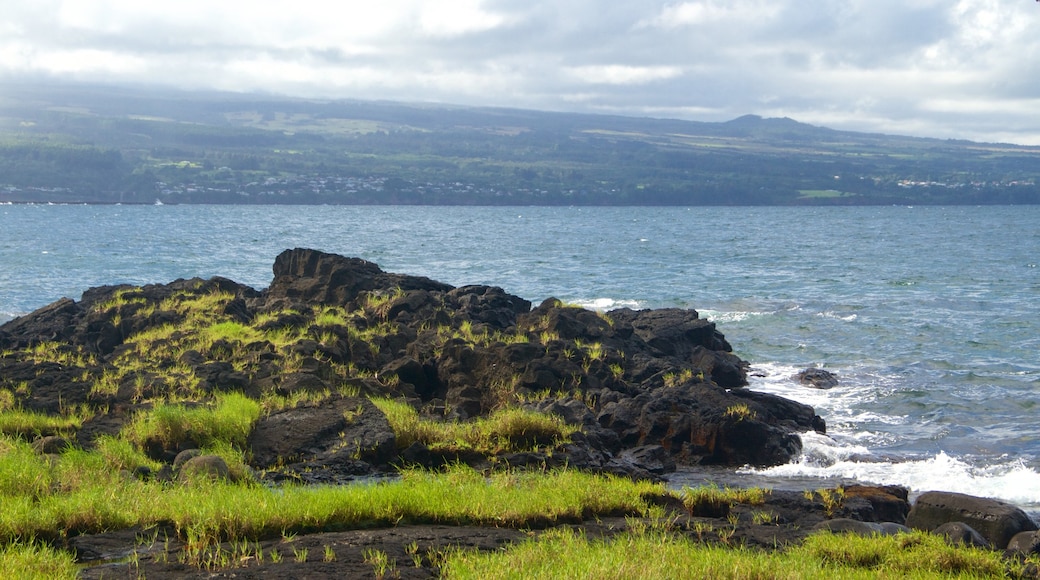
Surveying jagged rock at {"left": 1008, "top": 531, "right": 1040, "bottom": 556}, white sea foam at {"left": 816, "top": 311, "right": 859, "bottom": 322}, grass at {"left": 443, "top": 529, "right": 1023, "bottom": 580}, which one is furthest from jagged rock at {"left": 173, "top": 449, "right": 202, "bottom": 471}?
white sea foam at {"left": 816, "top": 311, "right": 859, "bottom": 322}

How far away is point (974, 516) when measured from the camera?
12.0 metres

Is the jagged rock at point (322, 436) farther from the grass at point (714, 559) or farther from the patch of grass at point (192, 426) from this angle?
the grass at point (714, 559)

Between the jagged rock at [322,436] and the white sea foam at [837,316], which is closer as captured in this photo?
the jagged rock at [322,436]

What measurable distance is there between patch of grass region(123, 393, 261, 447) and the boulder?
9023 mm

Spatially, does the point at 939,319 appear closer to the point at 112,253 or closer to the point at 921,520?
the point at 921,520

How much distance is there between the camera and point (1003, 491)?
16703mm

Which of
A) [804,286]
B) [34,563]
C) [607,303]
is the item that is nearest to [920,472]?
[34,563]

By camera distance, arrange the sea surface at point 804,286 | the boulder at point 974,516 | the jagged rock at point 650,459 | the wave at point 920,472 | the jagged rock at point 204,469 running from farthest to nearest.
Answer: the sea surface at point 804,286 < the wave at point 920,472 < the jagged rock at point 650,459 < the jagged rock at point 204,469 < the boulder at point 974,516

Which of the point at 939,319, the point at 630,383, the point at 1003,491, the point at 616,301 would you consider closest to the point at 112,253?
the point at 616,301

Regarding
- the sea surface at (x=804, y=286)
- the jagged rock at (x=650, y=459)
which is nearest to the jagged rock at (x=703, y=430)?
the jagged rock at (x=650, y=459)

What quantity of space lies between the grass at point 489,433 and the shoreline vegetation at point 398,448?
4 cm

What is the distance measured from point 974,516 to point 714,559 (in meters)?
5.05

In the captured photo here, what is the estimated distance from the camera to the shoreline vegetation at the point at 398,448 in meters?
9.01

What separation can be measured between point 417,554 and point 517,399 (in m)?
9.98
